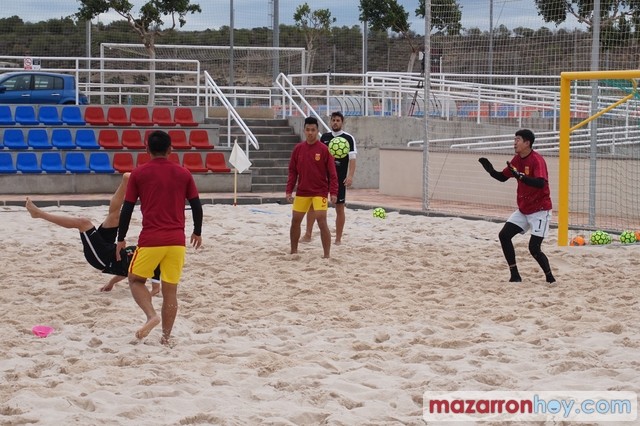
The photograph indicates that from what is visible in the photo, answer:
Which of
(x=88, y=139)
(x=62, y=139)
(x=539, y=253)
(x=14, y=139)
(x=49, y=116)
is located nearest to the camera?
(x=539, y=253)

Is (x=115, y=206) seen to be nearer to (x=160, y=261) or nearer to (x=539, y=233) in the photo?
(x=160, y=261)

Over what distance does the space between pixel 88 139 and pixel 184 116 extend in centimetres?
227

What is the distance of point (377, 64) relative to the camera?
92.2 feet

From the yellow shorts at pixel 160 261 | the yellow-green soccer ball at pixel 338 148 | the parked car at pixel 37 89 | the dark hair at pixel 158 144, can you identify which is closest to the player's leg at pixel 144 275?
the yellow shorts at pixel 160 261

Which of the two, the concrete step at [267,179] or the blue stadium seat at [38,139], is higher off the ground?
the blue stadium seat at [38,139]

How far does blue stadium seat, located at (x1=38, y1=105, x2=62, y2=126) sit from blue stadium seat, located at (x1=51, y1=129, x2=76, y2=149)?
1.80ft

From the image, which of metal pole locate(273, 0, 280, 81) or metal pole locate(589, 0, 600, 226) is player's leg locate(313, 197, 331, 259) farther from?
metal pole locate(273, 0, 280, 81)

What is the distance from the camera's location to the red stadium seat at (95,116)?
66.7ft

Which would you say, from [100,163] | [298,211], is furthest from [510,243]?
[100,163]

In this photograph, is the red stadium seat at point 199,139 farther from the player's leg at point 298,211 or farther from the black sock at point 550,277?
the black sock at point 550,277

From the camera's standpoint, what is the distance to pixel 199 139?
2039 cm

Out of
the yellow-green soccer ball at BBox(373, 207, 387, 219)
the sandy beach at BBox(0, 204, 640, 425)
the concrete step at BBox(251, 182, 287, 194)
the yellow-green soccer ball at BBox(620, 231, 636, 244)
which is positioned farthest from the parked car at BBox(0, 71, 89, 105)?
the yellow-green soccer ball at BBox(620, 231, 636, 244)

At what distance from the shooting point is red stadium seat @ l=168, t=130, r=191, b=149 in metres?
19.9

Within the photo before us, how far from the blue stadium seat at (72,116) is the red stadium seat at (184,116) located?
192 cm
